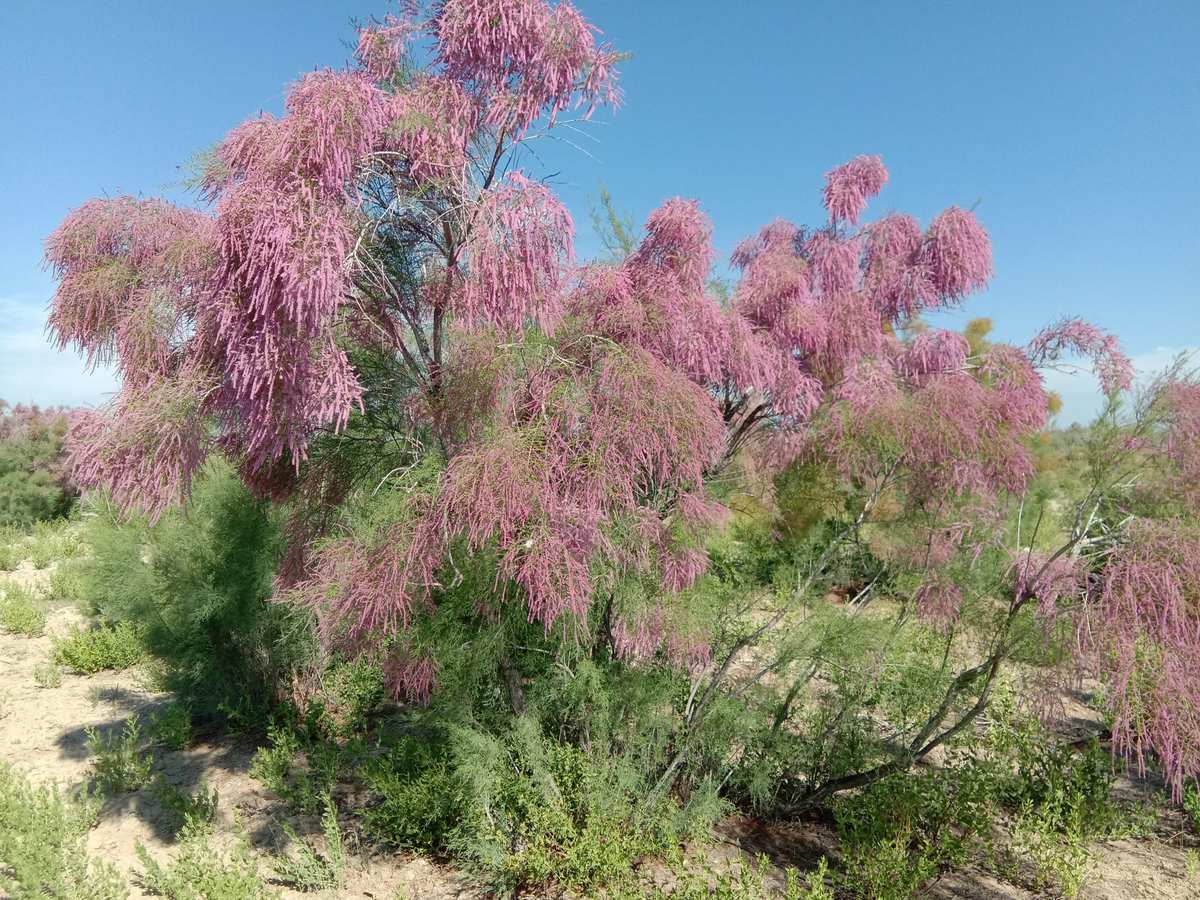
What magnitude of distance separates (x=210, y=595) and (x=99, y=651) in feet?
11.2

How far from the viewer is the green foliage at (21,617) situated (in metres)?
8.72

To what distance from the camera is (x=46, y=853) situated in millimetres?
3396

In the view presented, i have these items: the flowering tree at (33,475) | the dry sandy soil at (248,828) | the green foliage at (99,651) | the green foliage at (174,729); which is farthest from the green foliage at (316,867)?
the flowering tree at (33,475)

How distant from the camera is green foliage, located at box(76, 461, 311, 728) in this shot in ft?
18.6

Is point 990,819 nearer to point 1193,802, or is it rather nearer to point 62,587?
point 1193,802

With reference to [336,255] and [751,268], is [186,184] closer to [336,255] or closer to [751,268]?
[336,255]

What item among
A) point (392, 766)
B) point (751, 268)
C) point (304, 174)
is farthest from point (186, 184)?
point (392, 766)

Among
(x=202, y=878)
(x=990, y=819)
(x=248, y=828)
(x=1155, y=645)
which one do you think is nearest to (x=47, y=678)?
(x=248, y=828)

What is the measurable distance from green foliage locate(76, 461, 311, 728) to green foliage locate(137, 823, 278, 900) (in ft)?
5.35

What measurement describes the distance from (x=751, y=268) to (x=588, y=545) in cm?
230

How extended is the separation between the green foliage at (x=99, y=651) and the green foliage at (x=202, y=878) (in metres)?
4.37

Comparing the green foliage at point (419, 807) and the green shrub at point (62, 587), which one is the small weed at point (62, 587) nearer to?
the green shrub at point (62, 587)

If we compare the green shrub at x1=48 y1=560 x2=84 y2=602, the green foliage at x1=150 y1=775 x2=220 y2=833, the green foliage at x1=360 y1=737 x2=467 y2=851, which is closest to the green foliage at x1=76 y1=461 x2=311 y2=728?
the green foliage at x1=150 y1=775 x2=220 y2=833

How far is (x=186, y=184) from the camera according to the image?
10.8 feet
